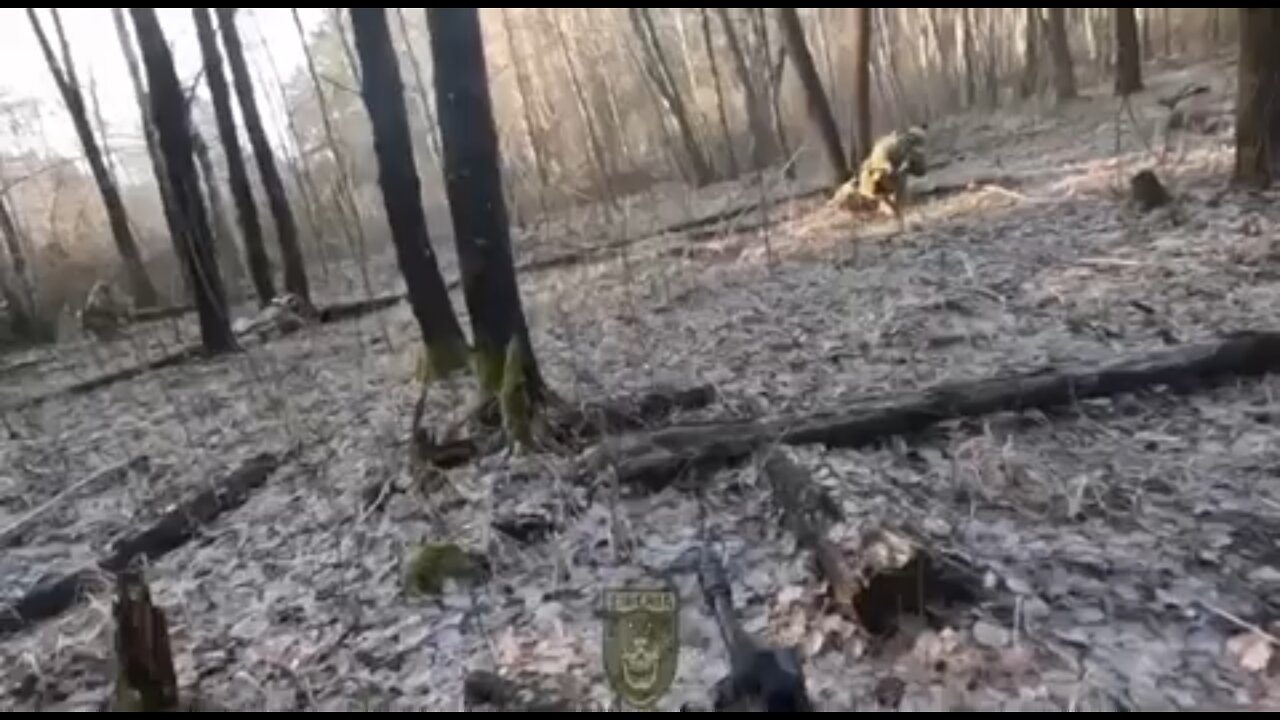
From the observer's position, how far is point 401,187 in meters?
6.08

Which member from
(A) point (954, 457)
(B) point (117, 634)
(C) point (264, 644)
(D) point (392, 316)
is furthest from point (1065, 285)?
(D) point (392, 316)

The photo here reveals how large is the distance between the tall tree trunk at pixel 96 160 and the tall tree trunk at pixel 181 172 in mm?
3942

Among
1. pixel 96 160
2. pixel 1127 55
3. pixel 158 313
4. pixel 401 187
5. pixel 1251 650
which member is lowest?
pixel 1251 650

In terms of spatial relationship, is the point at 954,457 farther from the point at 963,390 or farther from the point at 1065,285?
the point at 1065,285

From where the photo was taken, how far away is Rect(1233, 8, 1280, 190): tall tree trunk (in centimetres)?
683

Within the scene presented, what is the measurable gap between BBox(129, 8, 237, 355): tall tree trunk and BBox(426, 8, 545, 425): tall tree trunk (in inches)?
191

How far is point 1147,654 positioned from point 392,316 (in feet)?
27.3

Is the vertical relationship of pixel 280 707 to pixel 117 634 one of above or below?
below

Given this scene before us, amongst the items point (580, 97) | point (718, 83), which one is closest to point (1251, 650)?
point (718, 83)

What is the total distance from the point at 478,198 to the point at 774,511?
2056 millimetres

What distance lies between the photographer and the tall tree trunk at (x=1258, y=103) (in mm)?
6832

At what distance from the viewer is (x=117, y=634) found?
265cm

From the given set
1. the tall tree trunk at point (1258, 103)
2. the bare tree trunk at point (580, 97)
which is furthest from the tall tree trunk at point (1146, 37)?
the tall tree trunk at point (1258, 103)

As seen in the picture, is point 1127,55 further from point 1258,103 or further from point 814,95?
point 1258,103
